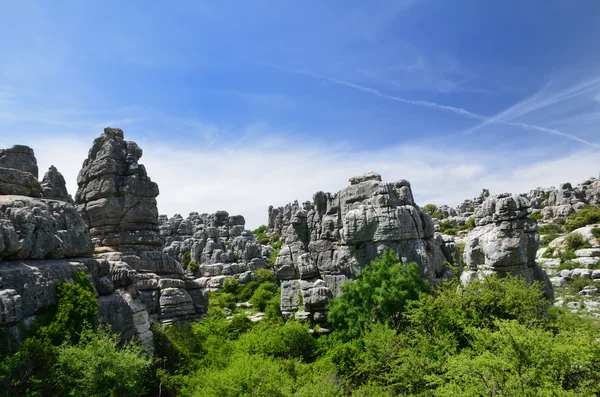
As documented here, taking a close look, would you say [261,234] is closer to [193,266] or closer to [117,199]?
[193,266]

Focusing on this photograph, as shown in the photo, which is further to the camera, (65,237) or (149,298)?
(149,298)

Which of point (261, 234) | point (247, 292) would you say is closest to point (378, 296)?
point (247, 292)

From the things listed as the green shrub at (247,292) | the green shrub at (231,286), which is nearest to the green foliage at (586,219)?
the green shrub at (247,292)

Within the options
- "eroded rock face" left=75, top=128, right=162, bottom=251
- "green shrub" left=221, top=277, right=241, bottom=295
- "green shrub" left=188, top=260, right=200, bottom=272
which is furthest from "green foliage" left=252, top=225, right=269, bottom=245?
"eroded rock face" left=75, top=128, right=162, bottom=251

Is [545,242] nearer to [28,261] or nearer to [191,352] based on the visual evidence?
[191,352]

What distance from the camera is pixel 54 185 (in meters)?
30.7

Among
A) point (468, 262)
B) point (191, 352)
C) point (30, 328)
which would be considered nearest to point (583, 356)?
point (468, 262)

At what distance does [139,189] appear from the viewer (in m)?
32.9

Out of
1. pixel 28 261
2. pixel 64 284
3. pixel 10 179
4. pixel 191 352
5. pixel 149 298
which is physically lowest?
pixel 191 352

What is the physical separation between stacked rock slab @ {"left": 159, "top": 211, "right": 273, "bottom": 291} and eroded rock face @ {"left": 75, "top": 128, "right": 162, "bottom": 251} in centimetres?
2427

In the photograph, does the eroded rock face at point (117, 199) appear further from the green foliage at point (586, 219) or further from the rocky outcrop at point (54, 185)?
the green foliage at point (586, 219)

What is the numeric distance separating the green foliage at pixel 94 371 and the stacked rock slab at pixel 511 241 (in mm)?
21107

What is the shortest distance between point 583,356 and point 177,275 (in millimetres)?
29532

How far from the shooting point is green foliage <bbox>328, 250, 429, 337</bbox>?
24922 millimetres
